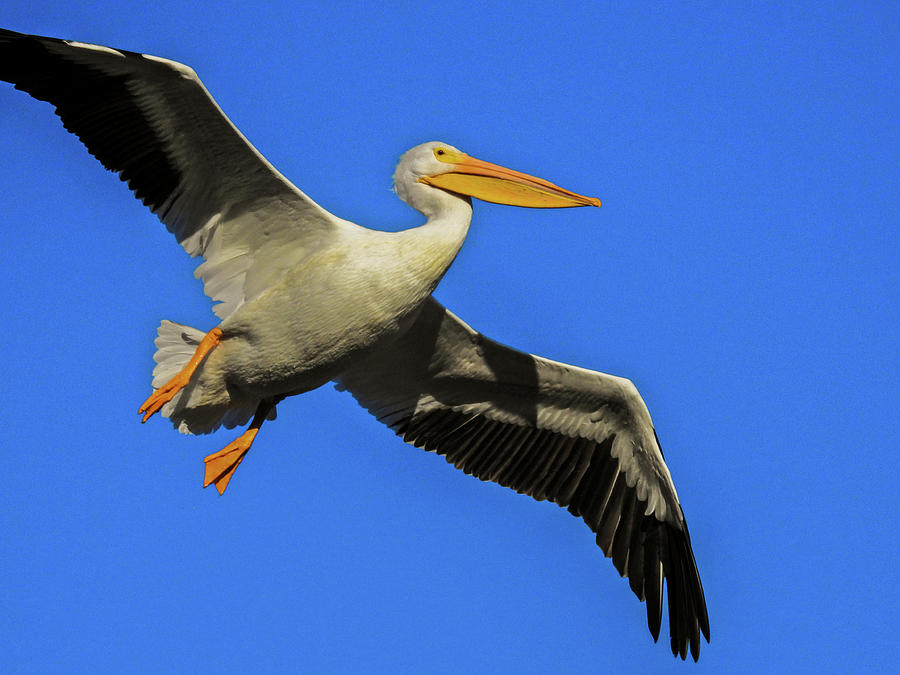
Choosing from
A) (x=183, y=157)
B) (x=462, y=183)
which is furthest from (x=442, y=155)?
(x=183, y=157)

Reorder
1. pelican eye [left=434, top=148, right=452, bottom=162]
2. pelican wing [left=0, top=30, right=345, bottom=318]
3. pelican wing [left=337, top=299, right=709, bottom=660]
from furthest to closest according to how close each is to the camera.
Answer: pelican wing [left=337, top=299, right=709, bottom=660] → pelican eye [left=434, top=148, right=452, bottom=162] → pelican wing [left=0, top=30, right=345, bottom=318]

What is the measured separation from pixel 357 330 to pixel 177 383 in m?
1.14

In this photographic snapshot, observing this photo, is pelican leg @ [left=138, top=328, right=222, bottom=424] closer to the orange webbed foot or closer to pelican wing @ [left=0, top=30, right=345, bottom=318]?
pelican wing @ [left=0, top=30, right=345, bottom=318]

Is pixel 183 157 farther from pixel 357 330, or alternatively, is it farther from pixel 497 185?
pixel 497 185

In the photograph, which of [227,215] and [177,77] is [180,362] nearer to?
[227,215]

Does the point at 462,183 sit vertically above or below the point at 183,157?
above

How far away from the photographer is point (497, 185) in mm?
7484

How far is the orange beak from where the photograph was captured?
738 centimetres

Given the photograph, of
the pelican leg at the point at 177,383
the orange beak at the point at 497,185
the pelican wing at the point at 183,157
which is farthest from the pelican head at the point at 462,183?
the pelican leg at the point at 177,383

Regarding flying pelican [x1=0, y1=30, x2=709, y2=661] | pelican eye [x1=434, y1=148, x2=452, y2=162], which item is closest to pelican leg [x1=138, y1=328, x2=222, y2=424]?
flying pelican [x1=0, y1=30, x2=709, y2=661]

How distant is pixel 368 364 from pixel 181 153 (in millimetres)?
2014

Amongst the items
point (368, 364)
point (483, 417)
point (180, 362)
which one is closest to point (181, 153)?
point (180, 362)

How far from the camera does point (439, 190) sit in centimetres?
736

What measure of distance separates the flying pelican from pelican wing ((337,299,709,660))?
0.04ft
